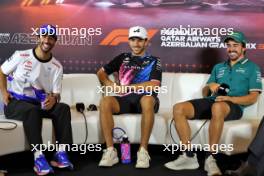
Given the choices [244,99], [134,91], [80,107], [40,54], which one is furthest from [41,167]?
[244,99]

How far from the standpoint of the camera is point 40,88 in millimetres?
3500

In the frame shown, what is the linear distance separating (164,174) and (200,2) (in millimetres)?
Answer: 1817

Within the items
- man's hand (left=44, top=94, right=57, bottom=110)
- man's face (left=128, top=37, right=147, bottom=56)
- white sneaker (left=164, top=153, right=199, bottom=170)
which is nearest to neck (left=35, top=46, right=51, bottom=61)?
man's hand (left=44, top=94, right=57, bottom=110)

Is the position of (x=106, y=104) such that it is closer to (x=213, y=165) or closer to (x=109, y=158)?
(x=109, y=158)

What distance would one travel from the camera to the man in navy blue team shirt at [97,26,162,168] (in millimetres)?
3502

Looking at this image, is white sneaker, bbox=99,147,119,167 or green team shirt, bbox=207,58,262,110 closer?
white sneaker, bbox=99,147,119,167

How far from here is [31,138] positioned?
3.28 metres

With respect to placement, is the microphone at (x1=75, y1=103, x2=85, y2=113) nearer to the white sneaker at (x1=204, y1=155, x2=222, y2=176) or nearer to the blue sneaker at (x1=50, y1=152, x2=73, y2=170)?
the blue sneaker at (x1=50, y1=152, x2=73, y2=170)

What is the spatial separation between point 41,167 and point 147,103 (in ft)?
3.15

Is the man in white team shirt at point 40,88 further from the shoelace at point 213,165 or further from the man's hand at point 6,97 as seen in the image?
the shoelace at point 213,165

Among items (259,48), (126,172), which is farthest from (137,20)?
(126,172)

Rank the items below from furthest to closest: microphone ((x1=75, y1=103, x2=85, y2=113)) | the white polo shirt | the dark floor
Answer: microphone ((x1=75, y1=103, x2=85, y2=113))
the white polo shirt
the dark floor

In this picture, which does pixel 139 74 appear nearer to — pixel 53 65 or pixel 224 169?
pixel 53 65

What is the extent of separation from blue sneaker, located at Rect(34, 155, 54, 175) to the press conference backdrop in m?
1.56
